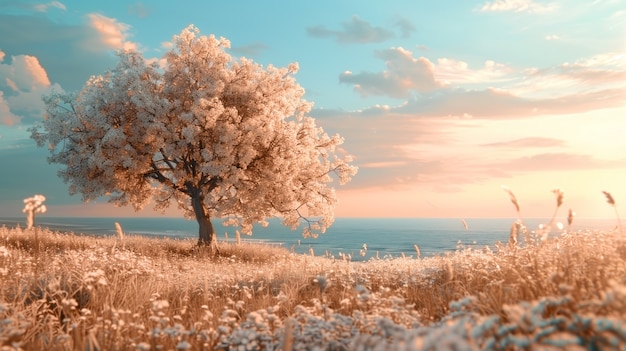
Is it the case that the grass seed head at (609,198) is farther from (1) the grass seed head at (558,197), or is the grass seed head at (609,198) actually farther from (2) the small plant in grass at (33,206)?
(2) the small plant in grass at (33,206)

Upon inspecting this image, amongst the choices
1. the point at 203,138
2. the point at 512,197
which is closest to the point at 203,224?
the point at 203,138

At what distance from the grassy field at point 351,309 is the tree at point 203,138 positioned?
35.7ft

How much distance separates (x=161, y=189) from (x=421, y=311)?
26798mm

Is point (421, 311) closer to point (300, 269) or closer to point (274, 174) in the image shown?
point (300, 269)

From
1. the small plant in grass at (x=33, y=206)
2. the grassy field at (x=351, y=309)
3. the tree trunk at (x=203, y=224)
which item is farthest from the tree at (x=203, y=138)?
the small plant in grass at (x=33, y=206)

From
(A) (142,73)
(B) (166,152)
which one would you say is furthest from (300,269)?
(A) (142,73)

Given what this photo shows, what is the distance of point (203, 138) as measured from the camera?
26.1 meters

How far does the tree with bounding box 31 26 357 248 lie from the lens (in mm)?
25484

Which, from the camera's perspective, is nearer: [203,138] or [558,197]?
[558,197]

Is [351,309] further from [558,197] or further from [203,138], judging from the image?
[203,138]

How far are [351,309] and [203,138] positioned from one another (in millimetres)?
19230

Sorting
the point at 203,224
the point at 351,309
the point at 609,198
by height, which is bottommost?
the point at 351,309

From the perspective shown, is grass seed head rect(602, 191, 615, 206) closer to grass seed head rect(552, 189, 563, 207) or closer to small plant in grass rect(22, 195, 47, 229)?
grass seed head rect(552, 189, 563, 207)

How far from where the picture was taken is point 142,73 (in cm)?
2798
